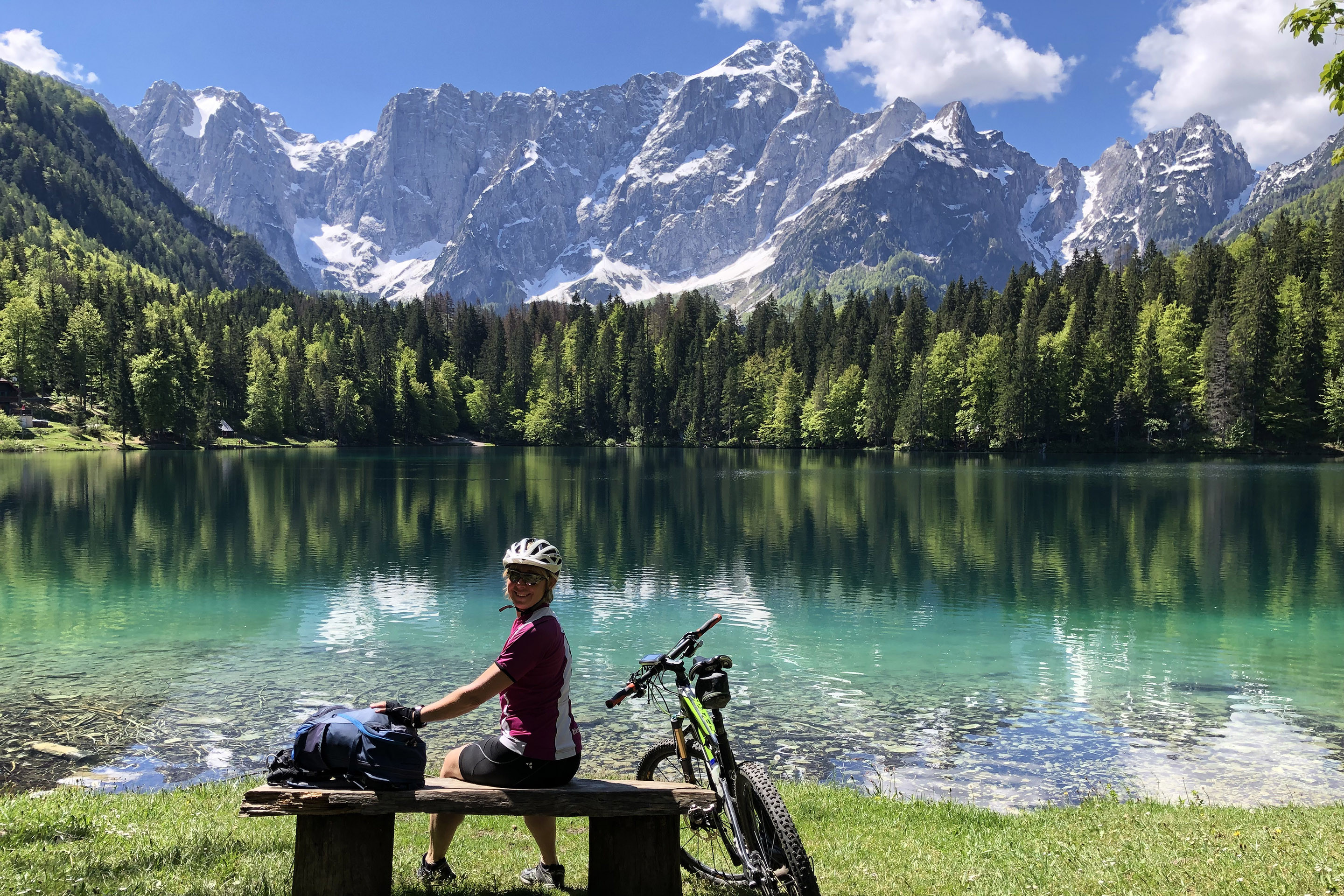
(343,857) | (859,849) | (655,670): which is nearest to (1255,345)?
(859,849)

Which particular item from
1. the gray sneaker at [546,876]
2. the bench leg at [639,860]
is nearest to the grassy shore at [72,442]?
the gray sneaker at [546,876]

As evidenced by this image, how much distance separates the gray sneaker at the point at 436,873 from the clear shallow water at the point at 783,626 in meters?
6.24

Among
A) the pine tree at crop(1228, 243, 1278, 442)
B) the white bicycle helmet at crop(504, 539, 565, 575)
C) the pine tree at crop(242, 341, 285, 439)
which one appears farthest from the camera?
the pine tree at crop(242, 341, 285, 439)

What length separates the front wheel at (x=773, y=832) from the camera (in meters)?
6.47

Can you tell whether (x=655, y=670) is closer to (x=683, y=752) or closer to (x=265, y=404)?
(x=683, y=752)

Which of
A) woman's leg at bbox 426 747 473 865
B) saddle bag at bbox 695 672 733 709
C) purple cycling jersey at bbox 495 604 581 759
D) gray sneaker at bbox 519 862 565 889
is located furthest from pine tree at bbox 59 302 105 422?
saddle bag at bbox 695 672 733 709

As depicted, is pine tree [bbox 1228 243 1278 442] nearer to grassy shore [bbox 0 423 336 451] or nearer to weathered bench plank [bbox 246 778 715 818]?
weathered bench plank [bbox 246 778 715 818]

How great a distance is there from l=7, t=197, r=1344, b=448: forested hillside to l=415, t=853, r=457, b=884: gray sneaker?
419 feet

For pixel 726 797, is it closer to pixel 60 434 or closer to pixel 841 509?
pixel 841 509

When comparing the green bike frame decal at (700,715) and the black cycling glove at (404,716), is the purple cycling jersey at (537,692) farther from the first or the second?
the green bike frame decal at (700,715)

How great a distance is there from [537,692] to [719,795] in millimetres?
1666

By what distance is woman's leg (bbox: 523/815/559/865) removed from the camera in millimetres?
7387

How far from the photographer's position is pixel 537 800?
A: 21.4 feet

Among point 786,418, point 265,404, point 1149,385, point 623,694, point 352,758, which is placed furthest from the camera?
point 786,418
